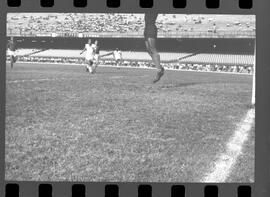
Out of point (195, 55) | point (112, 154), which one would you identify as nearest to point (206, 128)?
point (112, 154)

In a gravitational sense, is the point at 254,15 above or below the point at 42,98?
above

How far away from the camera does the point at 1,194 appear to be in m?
3.85

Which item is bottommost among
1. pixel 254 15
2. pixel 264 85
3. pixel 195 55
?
pixel 195 55

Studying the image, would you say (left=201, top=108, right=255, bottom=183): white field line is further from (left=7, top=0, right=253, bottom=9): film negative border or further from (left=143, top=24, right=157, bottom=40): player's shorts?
(left=7, top=0, right=253, bottom=9): film negative border

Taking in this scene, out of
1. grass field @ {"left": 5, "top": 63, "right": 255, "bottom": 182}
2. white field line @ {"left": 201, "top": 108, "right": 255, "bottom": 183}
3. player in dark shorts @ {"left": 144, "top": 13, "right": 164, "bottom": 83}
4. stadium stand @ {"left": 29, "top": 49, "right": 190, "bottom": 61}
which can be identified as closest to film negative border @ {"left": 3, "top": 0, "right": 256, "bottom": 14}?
player in dark shorts @ {"left": 144, "top": 13, "right": 164, "bottom": 83}

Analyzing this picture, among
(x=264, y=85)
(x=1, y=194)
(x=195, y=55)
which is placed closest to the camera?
(x=1, y=194)

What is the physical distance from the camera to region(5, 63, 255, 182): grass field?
4395 millimetres

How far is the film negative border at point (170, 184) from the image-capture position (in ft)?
12.9

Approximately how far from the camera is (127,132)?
5121 mm

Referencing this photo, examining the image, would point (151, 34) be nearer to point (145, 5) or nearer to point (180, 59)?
point (145, 5)

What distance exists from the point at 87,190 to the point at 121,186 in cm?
29

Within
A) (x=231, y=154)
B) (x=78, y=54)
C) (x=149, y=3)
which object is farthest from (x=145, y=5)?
(x=78, y=54)

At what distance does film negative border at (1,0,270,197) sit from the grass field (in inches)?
11.9

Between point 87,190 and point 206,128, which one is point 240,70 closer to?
point 206,128
